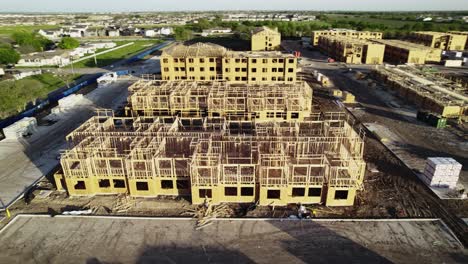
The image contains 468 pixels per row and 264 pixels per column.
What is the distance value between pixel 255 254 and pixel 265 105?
27.3 meters

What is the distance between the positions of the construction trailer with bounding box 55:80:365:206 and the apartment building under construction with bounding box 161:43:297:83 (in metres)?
31.2

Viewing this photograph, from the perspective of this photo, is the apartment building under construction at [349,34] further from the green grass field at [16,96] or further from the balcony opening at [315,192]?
the balcony opening at [315,192]

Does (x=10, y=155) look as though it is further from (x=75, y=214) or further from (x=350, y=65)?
(x=350, y=65)

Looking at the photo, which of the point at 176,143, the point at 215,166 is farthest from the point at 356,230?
the point at 176,143

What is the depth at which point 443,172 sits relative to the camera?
2969 centimetres

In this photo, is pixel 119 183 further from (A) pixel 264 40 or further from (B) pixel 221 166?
(A) pixel 264 40

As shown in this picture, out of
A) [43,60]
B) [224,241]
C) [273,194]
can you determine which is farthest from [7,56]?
[224,241]

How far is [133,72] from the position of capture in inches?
3511

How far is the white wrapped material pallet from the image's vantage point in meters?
29.2

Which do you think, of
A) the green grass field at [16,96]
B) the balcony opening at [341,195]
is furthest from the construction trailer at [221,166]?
the green grass field at [16,96]

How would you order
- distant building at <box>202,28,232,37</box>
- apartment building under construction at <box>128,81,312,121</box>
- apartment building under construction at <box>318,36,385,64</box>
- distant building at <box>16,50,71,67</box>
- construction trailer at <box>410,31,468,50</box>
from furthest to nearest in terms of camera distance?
distant building at <box>202,28,232,37</box>, construction trailer at <box>410,31,468,50</box>, distant building at <box>16,50,71,67</box>, apartment building under construction at <box>318,36,385,64</box>, apartment building under construction at <box>128,81,312,121</box>

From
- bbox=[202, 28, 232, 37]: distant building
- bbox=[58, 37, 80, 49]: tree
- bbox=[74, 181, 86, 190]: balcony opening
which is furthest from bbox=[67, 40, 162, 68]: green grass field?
bbox=[74, 181, 86, 190]: balcony opening

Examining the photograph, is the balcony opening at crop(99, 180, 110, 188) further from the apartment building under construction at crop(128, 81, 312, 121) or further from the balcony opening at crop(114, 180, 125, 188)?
the apartment building under construction at crop(128, 81, 312, 121)

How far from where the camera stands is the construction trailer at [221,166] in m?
27.5
